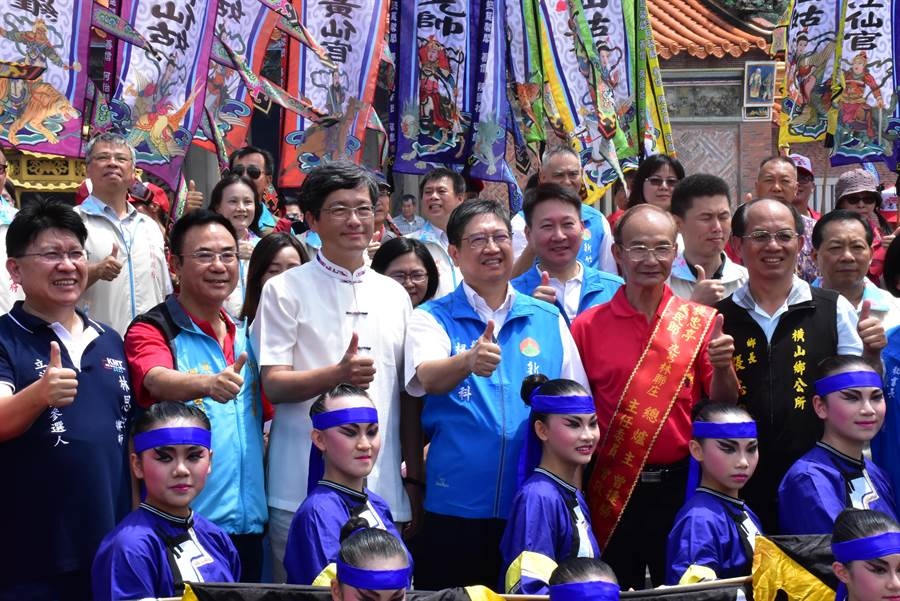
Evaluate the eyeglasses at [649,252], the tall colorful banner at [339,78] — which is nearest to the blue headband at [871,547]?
the eyeglasses at [649,252]

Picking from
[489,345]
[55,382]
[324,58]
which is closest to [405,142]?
[324,58]

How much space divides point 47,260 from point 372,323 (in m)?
1.22

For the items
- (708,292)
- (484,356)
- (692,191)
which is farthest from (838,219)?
(484,356)

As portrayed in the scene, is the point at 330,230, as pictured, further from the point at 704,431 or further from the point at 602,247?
the point at 602,247

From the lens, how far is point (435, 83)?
8.06 metres

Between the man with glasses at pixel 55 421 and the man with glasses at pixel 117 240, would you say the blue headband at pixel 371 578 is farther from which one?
the man with glasses at pixel 117 240

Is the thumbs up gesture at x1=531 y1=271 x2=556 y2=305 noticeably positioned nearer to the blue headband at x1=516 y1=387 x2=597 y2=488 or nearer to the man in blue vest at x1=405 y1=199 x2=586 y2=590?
the man in blue vest at x1=405 y1=199 x2=586 y2=590

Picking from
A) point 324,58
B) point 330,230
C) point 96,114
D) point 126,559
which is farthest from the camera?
point 324,58

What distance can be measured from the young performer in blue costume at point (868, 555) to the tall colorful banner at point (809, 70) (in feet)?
15.6

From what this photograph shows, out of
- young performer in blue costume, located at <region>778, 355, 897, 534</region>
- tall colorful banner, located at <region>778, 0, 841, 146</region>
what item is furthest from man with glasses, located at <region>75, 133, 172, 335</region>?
tall colorful banner, located at <region>778, 0, 841, 146</region>

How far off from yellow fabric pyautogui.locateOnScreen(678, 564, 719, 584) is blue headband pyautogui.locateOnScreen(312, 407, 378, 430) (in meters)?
1.21

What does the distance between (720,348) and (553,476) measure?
794 millimetres

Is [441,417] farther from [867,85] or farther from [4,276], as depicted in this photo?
[867,85]

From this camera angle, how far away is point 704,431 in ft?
15.5
